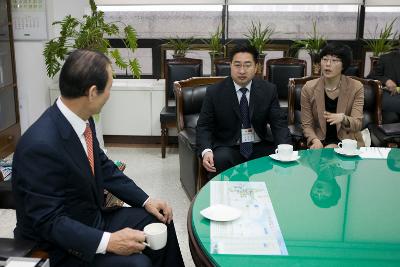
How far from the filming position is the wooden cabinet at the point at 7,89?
Result: 417cm

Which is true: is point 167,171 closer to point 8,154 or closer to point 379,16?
point 8,154

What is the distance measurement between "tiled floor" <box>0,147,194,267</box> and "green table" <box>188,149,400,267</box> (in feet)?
2.91

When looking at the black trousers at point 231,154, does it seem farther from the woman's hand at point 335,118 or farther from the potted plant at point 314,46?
the potted plant at point 314,46

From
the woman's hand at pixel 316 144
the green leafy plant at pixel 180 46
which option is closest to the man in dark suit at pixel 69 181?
the woman's hand at pixel 316 144

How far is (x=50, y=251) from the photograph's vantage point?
5.21 ft

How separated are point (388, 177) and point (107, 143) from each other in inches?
133

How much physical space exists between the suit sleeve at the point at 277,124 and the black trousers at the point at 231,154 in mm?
77

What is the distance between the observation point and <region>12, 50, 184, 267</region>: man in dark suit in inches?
58.5

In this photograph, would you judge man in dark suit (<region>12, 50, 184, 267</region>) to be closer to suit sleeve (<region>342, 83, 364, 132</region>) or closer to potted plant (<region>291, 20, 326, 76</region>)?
suit sleeve (<region>342, 83, 364, 132</region>)

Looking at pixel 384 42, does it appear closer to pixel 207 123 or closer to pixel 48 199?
pixel 207 123

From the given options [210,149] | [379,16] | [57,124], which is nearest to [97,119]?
[210,149]

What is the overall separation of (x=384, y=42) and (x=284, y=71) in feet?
3.50

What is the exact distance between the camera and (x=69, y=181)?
1.55m

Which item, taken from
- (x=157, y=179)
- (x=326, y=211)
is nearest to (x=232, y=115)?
(x=157, y=179)
